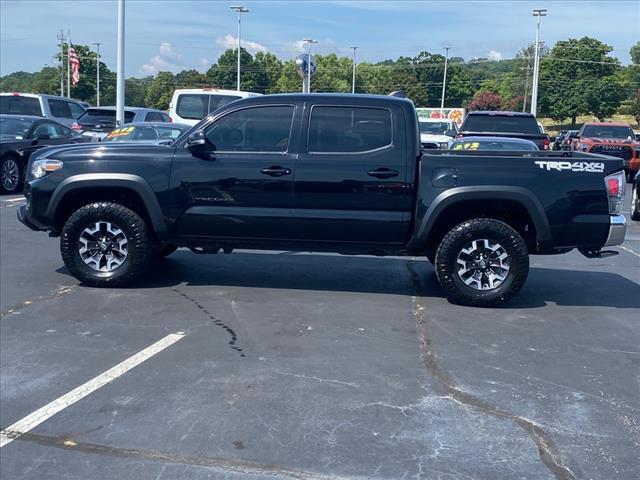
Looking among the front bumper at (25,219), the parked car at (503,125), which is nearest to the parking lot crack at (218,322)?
the front bumper at (25,219)

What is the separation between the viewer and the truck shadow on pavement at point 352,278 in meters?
7.99

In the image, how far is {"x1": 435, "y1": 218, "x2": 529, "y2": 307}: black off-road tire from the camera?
7328mm

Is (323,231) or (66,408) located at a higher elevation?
(323,231)

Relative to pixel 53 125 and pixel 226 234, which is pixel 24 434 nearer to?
pixel 226 234

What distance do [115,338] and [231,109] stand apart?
2.58 m

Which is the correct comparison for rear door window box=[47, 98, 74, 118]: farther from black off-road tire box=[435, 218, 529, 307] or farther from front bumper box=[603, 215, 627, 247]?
front bumper box=[603, 215, 627, 247]

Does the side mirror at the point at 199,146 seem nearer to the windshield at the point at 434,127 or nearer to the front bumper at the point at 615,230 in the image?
the front bumper at the point at 615,230

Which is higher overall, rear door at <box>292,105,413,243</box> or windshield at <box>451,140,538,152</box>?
windshield at <box>451,140,538,152</box>

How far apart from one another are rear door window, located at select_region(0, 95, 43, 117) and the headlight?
16.2 metres

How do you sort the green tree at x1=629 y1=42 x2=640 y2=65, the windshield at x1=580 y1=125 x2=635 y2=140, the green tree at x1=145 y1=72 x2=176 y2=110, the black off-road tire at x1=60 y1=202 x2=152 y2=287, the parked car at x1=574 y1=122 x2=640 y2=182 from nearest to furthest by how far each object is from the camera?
the black off-road tire at x1=60 y1=202 x2=152 y2=287 → the parked car at x1=574 y1=122 x2=640 y2=182 → the windshield at x1=580 y1=125 x2=635 y2=140 → the green tree at x1=145 y1=72 x2=176 y2=110 → the green tree at x1=629 y1=42 x2=640 y2=65

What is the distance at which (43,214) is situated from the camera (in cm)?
784

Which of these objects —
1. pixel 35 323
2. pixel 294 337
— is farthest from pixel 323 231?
pixel 35 323

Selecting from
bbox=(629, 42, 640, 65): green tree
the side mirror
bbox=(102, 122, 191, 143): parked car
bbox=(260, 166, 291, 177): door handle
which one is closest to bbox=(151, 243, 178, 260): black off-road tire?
the side mirror

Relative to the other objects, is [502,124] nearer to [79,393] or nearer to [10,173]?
[10,173]
